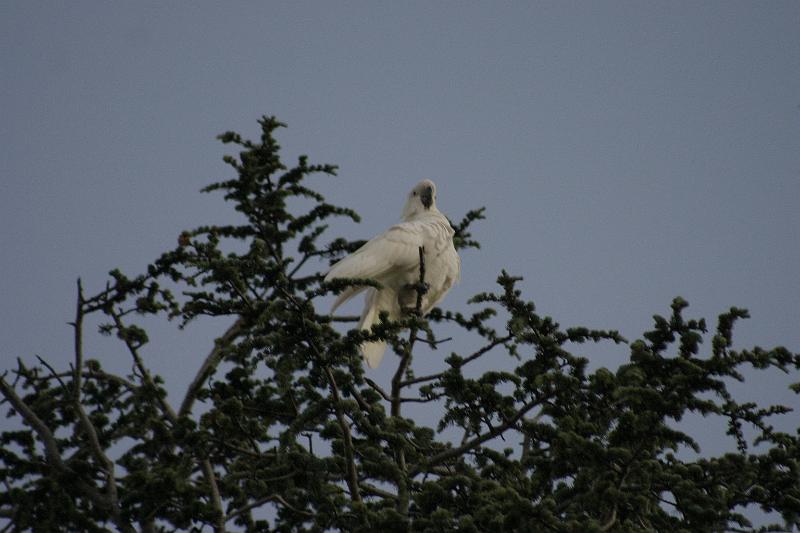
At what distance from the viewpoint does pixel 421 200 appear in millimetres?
10352

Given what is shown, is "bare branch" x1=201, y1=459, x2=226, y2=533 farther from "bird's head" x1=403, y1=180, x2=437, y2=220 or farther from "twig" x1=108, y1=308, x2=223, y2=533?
"bird's head" x1=403, y1=180, x2=437, y2=220

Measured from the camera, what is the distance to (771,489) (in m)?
5.58

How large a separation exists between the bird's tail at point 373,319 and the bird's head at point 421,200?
180 centimetres

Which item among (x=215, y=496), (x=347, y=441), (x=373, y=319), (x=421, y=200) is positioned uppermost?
(x=421, y=200)

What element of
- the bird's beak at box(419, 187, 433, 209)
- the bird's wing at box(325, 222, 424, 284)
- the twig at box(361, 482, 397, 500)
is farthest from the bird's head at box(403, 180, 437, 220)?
the twig at box(361, 482, 397, 500)

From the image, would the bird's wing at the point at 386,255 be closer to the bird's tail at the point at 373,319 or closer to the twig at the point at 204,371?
the bird's tail at the point at 373,319

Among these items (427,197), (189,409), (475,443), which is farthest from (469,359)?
(427,197)

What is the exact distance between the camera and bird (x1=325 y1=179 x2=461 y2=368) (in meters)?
8.31

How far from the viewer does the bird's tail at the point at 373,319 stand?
331 inches

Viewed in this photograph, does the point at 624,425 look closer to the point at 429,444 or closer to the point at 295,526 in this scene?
the point at 429,444

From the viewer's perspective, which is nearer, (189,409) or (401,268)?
(189,409)

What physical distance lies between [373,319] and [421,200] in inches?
91.5

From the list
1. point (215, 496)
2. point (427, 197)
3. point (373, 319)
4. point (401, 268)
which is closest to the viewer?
point (215, 496)

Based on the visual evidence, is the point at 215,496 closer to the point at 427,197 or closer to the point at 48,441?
the point at 48,441
